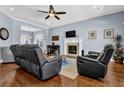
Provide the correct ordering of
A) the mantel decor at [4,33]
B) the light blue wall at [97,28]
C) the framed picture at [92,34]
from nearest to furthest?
1. the light blue wall at [97,28]
2. the framed picture at [92,34]
3. the mantel decor at [4,33]

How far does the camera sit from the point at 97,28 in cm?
380

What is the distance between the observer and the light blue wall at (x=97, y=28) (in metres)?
3.67

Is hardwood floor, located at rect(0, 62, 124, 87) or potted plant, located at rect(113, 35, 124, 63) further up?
potted plant, located at rect(113, 35, 124, 63)

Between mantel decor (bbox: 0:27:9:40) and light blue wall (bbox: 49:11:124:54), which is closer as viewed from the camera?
light blue wall (bbox: 49:11:124:54)

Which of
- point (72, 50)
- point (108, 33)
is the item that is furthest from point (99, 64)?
point (72, 50)

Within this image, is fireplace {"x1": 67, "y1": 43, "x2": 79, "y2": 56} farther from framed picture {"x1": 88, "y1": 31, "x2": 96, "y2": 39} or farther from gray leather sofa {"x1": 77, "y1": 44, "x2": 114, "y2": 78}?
gray leather sofa {"x1": 77, "y1": 44, "x2": 114, "y2": 78}

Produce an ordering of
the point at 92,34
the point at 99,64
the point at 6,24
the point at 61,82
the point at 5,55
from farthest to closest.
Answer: the point at 5,55 → the point at 6,24 → the point at 92,34 → the point at 99,64 → the point at 61,82

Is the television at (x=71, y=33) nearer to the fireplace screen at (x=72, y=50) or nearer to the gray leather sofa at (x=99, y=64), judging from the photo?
the fireplace screen at (x=72, y=50)

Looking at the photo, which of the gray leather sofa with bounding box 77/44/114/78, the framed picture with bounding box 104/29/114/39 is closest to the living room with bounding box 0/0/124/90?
the framed picture with bounding box 104/29/114/39

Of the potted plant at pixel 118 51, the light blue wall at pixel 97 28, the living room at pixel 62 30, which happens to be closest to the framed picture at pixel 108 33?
the living room at pixel 62 30

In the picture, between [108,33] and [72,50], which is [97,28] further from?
[72,50]

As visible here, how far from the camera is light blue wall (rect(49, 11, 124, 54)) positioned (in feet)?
12.0
